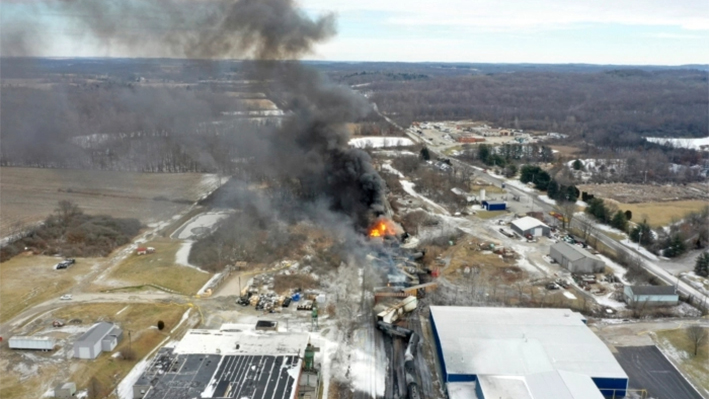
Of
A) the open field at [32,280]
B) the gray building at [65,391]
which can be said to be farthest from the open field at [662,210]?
the open field at [32,280]

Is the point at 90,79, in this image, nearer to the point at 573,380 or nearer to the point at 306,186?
the point at 306,186

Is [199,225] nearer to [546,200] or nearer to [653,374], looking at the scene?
[653,374]

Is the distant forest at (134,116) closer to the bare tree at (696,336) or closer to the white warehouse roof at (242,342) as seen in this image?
the white warehouse roof at (242,342)

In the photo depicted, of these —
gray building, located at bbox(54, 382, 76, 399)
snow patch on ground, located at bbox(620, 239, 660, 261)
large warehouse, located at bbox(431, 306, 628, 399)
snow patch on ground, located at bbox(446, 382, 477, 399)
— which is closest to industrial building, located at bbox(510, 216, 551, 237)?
snow patch on ground, located at bbox(620, 239, 660, 261)

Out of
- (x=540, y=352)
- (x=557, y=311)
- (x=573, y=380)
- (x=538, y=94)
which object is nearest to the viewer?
(x=573, y=380)

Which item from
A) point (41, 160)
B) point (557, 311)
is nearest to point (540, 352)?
point (557, 311)

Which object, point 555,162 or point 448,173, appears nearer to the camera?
point 448,173
